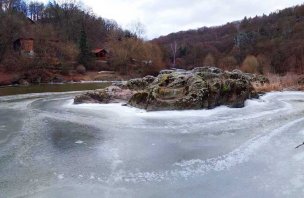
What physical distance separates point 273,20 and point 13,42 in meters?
90.1

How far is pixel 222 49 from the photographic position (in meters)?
110

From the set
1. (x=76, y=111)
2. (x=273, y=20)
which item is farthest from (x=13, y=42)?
(x=273, y=20)

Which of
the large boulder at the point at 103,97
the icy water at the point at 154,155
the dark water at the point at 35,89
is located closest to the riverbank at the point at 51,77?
the dark water at the point at 35,89

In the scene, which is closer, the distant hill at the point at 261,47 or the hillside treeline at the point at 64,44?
the hillside treeline at the point at 64,44

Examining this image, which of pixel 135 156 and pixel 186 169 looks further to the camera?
pixel 135 156

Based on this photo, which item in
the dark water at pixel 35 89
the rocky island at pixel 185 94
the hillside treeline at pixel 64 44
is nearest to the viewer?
the rocky island at pixel 185 94

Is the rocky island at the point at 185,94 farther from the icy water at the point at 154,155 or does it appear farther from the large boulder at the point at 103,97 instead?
the icy water at the point at 154,155

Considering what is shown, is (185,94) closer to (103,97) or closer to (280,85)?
(103,97)

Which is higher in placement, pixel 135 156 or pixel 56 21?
pixel 56 21

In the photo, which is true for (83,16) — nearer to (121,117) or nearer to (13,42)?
(13,42)

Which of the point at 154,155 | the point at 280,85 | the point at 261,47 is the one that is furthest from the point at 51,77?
the point at 261,47

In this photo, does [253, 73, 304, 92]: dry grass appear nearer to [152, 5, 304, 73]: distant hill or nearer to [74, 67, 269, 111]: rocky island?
[74, 67, 269, 111]: rocky island

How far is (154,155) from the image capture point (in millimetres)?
9125

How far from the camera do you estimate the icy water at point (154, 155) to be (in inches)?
269
